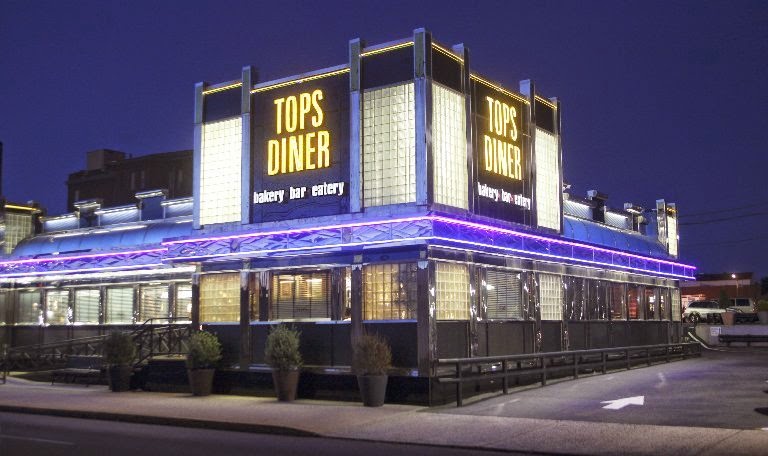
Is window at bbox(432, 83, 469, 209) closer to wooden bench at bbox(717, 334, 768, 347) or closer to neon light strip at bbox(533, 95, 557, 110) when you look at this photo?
neon light strip at bbox(533, 95, 557, 110)

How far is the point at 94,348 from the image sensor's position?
30.8 m

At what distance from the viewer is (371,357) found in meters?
18.7

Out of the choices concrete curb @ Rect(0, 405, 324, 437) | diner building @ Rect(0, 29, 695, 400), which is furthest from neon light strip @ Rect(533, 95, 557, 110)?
concrete curb @ Rect(0, 405, 324, 437)

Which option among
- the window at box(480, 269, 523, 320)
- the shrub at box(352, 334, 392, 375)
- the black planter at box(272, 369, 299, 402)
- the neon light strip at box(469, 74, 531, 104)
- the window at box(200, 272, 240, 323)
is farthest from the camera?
the window at box(200, 272, 240, 323)

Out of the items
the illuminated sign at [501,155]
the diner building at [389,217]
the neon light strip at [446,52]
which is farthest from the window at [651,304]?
the neon light strip at [446,52]

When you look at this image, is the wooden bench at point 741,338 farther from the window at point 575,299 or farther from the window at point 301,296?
the window at point 301,296

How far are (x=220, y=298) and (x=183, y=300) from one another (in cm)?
611

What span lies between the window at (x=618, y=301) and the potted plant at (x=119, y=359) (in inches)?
635

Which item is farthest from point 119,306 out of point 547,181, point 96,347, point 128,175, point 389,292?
point 128,175

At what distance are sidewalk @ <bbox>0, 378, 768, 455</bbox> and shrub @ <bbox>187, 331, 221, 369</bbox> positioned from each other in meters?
0.91

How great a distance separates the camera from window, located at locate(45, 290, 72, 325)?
107ft

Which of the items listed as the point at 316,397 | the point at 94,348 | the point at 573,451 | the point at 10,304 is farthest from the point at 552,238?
the point at 10,304

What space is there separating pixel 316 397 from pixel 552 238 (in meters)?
7.91

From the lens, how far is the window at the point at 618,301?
2958cm
